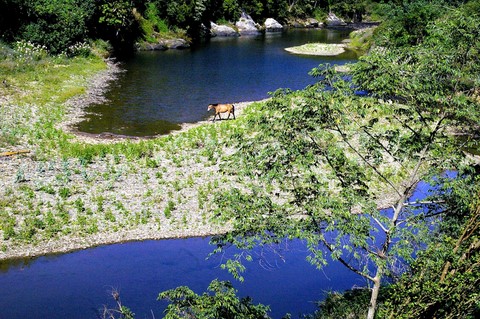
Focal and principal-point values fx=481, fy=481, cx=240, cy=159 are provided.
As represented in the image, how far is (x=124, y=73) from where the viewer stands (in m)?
60.7

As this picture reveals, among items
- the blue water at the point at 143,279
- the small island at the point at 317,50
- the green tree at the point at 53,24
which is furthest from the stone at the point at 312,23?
the blue water at the point at 143,279

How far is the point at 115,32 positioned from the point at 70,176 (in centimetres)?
5174

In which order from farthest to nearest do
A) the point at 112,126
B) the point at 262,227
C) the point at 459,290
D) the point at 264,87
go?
1. the point at 264,87
2. the point at 112,126
3. the point at 262,227
4. the point at 459,290

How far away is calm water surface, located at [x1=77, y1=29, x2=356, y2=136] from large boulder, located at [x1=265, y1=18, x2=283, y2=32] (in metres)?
28.6

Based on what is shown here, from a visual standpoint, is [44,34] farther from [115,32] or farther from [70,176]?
[70,176]

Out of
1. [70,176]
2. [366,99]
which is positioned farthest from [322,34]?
[366,99]

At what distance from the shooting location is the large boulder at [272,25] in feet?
390

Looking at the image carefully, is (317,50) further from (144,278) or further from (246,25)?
(144,278)

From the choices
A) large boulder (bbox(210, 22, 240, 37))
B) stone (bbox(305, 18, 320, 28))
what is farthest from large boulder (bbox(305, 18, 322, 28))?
large boulder (bbox(210, 22, 240, 37))

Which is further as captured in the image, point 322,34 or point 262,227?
point 322,34

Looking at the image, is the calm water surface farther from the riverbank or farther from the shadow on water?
the shadow on water

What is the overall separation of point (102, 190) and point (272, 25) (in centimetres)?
9990

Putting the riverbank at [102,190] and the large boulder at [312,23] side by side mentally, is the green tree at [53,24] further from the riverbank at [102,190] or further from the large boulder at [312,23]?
the large boulder at [312,23]

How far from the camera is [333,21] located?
137 m
